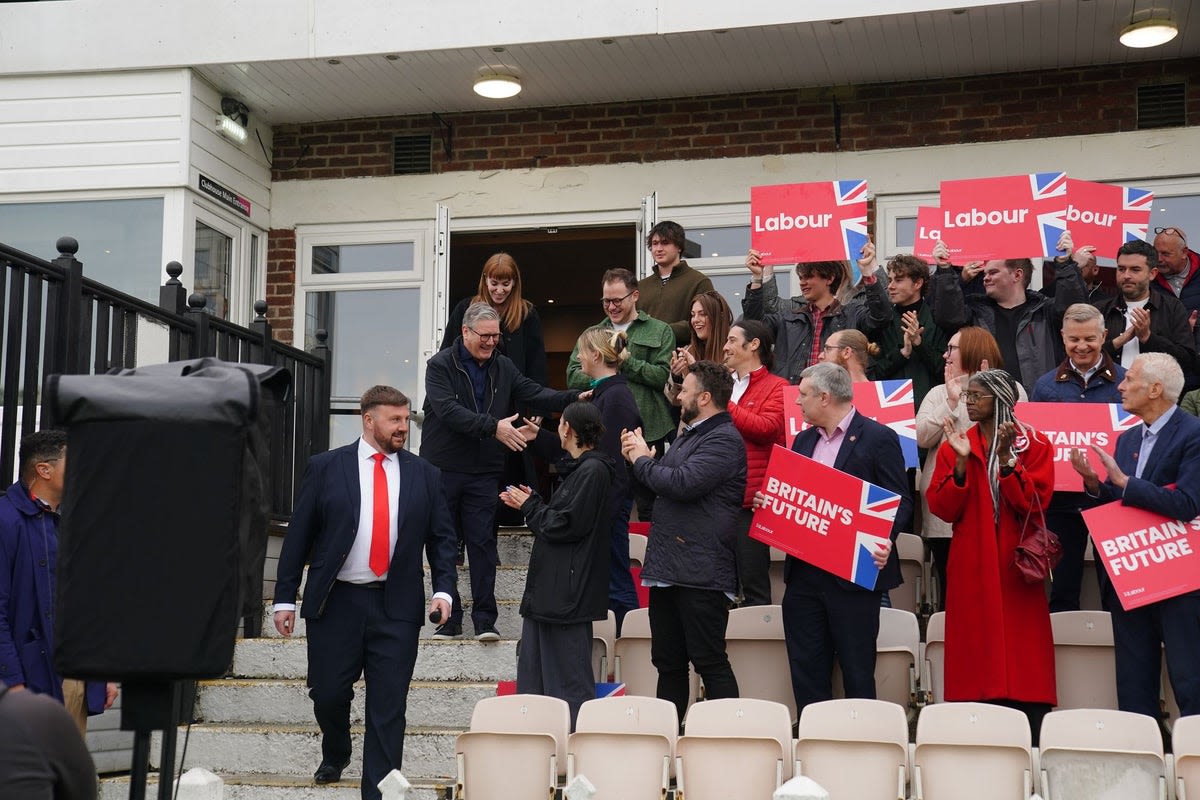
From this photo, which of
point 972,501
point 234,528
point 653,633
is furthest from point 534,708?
point 234,528

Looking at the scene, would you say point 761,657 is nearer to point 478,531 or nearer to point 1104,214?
point 478,531

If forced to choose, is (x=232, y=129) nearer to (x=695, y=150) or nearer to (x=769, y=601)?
(x=695, y=150)

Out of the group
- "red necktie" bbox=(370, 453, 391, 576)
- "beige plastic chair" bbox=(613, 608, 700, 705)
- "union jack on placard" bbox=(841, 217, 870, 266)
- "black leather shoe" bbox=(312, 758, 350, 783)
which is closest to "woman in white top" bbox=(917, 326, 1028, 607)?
"union jack on placard" bbox=(841, 217, 870, 266)

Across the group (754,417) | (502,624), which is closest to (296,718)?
(502,624)

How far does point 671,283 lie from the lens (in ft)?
28.5

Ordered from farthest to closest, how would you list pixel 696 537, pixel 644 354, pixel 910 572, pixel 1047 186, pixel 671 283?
pixel 671 283
pixel 644 354
pixel 1047 186
pixel 910 572
pixel 696 537

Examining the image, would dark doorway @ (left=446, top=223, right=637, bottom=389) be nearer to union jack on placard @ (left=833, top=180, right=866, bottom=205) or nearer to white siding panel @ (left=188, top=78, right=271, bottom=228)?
white siding panel @ (left=188, top=78, right=271, bottom=228)

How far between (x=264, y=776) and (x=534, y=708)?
5.51 ft

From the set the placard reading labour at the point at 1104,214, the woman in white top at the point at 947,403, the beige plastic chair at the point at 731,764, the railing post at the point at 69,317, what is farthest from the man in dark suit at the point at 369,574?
the placard reading labour at the point at 1104,214

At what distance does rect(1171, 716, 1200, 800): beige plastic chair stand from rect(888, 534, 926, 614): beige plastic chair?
2.32 meters

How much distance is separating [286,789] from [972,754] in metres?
3.05

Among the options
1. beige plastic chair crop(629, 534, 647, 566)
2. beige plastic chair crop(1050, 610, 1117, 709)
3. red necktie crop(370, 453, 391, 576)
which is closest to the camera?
red necktie crop(370, 453, 391, 576)

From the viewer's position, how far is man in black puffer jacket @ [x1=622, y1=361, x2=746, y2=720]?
20.4ft

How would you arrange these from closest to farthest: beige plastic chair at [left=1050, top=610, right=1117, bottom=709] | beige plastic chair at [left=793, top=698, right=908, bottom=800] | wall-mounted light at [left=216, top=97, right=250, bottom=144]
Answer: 1. beige plastic chair at [left=793, top=698, right=908, bottom=800]
2. beige plastic chair at [left=1050, top=610, right=1117, bottom=709]
3. wall-mounted light at [left=216, top=97, right=250, bottom=144]
